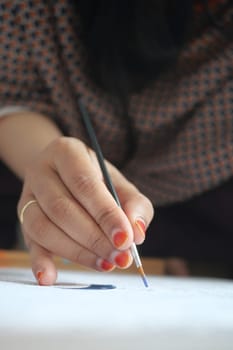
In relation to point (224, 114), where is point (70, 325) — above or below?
above

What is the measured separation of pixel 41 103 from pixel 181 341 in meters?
0.37

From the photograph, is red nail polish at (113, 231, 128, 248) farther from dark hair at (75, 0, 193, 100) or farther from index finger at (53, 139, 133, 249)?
dark hair at (75, 0, 193, 100)

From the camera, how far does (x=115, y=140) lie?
0.54 metres

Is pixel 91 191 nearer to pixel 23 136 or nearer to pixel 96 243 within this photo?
pixel 96 243


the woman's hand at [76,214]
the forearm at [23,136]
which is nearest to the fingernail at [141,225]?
A: the woman's hand at [76,214]

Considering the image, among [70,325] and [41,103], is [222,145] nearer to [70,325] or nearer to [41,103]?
[41,103]

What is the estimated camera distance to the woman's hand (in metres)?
0.31

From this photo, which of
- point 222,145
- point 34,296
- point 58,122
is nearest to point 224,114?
point 222,145

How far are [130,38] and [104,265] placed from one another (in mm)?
266

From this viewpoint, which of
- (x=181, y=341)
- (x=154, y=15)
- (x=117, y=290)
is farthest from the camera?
(x=154, y=15)

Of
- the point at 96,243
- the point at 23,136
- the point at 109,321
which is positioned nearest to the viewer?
the point at 109,321

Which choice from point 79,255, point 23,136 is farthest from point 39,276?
point 23,136

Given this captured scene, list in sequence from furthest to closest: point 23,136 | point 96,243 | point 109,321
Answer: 1. point 23,136
2. point 96,243
3. point 109,321

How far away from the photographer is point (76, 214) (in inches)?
13.0
